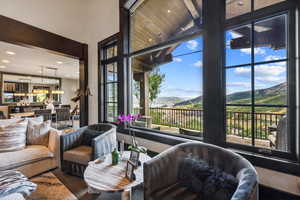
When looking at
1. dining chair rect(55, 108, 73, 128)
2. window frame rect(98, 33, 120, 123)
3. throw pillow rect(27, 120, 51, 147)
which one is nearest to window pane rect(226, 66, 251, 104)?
window frame rect(98, 33, 120, 123)

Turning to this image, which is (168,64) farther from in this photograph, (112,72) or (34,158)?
(34,158)

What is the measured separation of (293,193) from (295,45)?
1.33 meters

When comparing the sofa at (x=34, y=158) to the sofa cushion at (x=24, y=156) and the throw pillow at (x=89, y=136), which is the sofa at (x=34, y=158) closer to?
the sofa cushion at (x=24, y=156)

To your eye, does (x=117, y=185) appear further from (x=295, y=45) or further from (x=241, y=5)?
(x=241, y=5)

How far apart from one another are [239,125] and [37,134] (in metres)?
3.25

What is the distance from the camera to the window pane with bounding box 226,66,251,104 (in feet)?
5.43

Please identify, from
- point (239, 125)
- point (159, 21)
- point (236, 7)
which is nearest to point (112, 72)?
point (159, 21)

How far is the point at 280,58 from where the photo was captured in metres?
1.44

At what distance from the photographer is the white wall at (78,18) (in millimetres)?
3014

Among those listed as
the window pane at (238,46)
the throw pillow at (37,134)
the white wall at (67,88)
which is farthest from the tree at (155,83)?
the white wall at (67,88)

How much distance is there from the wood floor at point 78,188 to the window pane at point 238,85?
193 centimetres

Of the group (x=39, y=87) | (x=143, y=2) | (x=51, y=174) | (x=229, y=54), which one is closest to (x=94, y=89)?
(x=51, y=174)

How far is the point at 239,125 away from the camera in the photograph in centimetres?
171

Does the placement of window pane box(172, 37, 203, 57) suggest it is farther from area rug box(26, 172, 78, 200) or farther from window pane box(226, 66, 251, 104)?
area rug box(26, 172, 78, 200)
